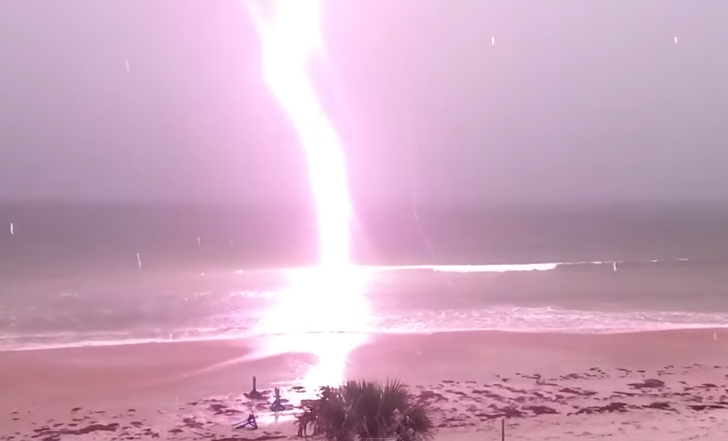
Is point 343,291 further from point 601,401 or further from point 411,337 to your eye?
point 601,401

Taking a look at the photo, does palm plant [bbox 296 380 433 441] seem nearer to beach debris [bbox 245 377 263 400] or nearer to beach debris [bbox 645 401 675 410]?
beach debris [bbox 245 377 263 400]

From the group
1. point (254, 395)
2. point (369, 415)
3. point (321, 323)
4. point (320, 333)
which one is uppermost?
point (369, 415)

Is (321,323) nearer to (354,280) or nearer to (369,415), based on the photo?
(354,280)

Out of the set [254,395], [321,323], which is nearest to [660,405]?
[254,395]

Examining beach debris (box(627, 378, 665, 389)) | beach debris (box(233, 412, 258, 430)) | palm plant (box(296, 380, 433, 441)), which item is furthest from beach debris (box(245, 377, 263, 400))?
beach debris (box(627, 378, 665, 389))

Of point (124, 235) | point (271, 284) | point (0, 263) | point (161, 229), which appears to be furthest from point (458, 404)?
point (161, 229)

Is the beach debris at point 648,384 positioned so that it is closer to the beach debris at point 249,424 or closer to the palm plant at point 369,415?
the beach debris at point 249,424
